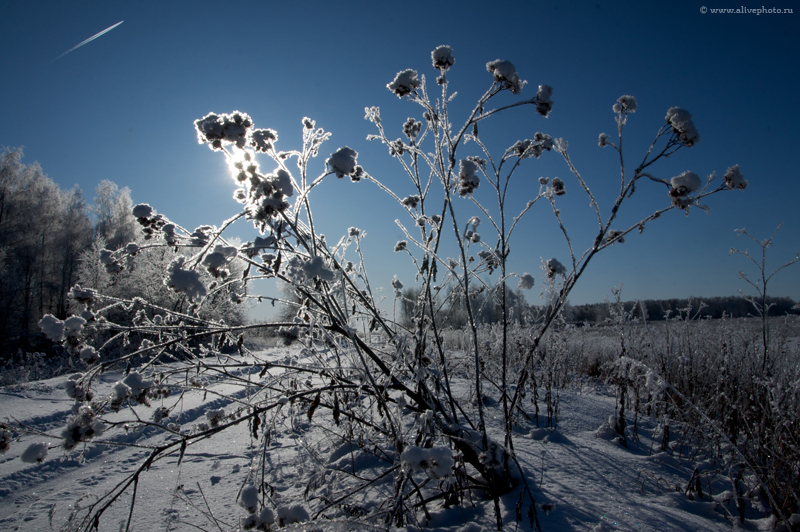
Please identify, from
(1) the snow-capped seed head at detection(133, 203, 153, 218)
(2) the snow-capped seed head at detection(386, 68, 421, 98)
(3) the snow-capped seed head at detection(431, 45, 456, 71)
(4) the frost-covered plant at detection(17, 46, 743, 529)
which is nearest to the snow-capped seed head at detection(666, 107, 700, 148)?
(4) the frost-covered plant at detection(17, 46, 743, 529)

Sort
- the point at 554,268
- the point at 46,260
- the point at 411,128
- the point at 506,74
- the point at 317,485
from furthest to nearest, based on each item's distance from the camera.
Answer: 1. the point at 46,260
2. the point at 411,128
3. the point at 317,485
4. the point at 554,268
5. the point at 506,74

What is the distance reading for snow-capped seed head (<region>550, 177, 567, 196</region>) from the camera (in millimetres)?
2043

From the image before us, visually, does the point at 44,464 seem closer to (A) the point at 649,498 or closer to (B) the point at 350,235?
(B) the point at 350,235

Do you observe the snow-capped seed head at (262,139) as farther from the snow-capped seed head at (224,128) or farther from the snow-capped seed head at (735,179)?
the snow-capped seed head at (735,179)

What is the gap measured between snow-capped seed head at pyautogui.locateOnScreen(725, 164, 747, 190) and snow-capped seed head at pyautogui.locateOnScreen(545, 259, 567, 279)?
78cm

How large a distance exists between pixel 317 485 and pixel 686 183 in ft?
7.99

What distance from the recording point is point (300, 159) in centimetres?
187

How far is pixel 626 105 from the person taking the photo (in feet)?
6.05

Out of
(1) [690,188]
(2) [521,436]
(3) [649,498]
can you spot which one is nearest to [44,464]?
(2) [521,436]

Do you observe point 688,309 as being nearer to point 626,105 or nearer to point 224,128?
point 626,105

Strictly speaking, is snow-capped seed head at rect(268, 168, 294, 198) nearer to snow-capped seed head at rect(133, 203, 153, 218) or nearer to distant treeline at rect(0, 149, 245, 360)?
snow-capped seed head at rect(133, 203, 153, 218)

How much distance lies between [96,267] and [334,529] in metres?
21.8

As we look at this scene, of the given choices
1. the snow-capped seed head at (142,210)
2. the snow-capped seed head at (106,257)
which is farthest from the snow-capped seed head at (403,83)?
the snow-capped seed head at (106,257)

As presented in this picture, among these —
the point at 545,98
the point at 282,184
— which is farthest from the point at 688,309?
the point at 282,184
